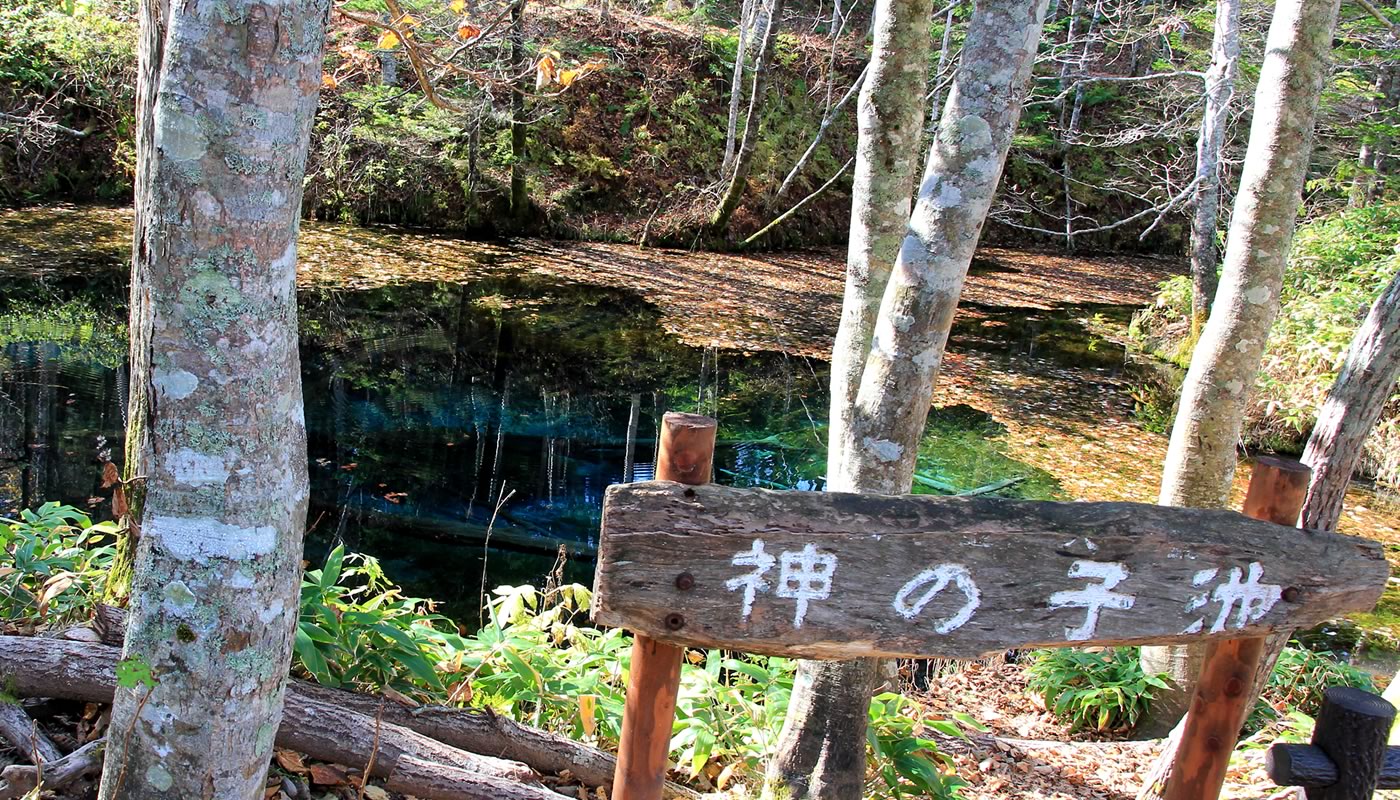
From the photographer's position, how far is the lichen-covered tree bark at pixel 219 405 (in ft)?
4.66

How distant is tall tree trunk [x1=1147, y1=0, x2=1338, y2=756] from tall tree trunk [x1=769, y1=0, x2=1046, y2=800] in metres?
1.51

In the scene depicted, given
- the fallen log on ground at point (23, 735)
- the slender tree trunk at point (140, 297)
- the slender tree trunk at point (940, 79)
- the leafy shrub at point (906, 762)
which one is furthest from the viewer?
the slender tree trunk at point (940, 79)

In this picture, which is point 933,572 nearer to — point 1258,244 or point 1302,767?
point 1302,767

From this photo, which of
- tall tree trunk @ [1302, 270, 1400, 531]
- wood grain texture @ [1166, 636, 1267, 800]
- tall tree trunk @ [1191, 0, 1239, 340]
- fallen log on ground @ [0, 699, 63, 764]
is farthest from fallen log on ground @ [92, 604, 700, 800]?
tall tree trunk @ [1191, 0, 1239, 340]

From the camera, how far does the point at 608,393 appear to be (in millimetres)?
7969

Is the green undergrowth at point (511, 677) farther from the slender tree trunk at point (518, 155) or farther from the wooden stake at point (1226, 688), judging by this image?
the slender tree trunk at point (518, 155)

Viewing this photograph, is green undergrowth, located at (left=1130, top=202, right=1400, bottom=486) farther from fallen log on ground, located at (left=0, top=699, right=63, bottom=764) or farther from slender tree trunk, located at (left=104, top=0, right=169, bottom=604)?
fallen log on ground, located at (left=0, top=699, right=63, bottom=764)

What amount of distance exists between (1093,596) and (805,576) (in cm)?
58

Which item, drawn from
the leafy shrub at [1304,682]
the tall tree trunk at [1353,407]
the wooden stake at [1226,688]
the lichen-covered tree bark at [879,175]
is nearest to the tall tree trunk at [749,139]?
the leafy shrub at [1304,682]

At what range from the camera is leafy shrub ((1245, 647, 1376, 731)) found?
13.6ft

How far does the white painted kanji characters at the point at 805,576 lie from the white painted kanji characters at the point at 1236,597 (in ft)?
2.48

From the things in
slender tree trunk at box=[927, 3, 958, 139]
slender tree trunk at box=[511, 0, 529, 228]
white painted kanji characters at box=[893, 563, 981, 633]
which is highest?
slender tree trunk at box=[927, 3, 958, 139]

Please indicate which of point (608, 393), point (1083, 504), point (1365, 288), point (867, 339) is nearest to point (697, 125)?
point (608, 393)

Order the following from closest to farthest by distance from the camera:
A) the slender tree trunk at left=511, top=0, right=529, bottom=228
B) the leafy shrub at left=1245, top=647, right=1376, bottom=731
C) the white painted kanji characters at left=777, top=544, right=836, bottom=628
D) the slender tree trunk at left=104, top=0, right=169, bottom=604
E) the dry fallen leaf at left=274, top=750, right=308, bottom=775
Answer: the slender tree trunk at left=104, top=0, right=169, bottom=604 < the white painted kanji characters at left=777, top=544, right=836, bottom=628 < the dry fallen leaf at left=274, top=750, right=308, bottom=775 < the leafy shrub at left=1245, top=647, right=1376, bottom=731 < the slender tree trunk at left=511, top=0, right=529, bottom=228
